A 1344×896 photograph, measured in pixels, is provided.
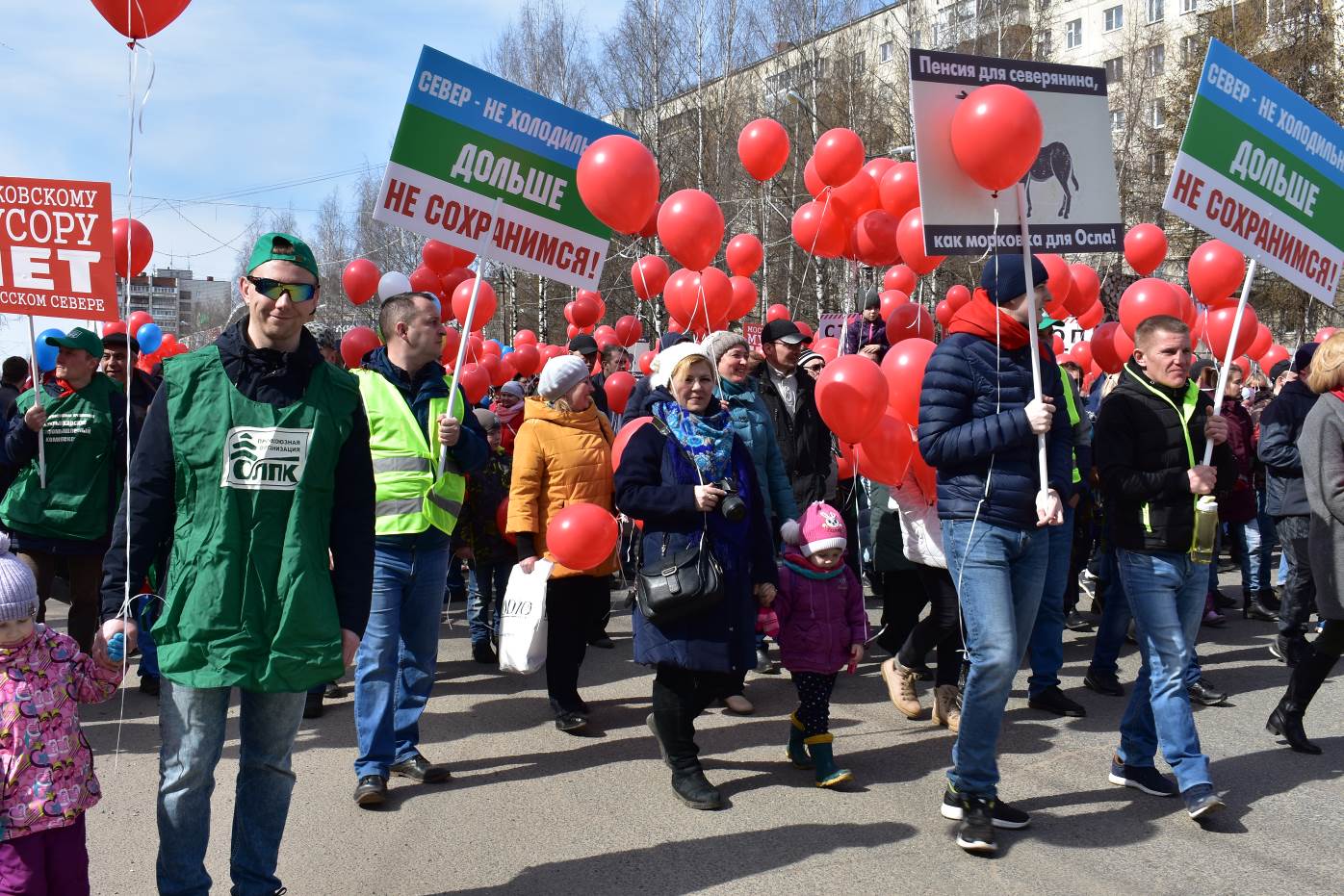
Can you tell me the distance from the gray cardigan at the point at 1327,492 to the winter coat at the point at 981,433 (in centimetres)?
147

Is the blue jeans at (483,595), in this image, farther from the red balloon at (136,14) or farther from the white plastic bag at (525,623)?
the red balloon at (136,14)

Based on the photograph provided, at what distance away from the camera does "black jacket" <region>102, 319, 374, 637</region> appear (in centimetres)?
327

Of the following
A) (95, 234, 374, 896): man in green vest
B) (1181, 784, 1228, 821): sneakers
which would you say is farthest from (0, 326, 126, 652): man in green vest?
(1181, 784, 1228, 821): sneakers

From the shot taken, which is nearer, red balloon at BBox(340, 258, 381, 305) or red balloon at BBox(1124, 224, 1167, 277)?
red balloon at BBox(1124, 224, 1167, 277)

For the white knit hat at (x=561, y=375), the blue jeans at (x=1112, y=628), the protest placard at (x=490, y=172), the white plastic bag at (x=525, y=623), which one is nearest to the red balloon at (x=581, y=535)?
the white plastic bag at (x=525, y=623)

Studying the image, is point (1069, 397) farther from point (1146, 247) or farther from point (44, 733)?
point (1146, 247)

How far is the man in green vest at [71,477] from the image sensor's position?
20.1 feet

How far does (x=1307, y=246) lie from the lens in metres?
5.47

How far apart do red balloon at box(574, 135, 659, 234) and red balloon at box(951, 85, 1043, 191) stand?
6.10 ft

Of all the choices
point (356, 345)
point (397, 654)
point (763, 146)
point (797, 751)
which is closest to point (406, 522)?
point (397, 654)

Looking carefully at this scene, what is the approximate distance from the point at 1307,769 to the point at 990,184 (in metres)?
3.16

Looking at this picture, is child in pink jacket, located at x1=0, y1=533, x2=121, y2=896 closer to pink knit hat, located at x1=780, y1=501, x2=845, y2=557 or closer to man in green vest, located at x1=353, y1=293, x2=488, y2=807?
man in green vest, located at x1=353, y1=293, x2=488, y2=807

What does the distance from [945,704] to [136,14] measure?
4908mm

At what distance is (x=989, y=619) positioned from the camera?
430 centimetres
